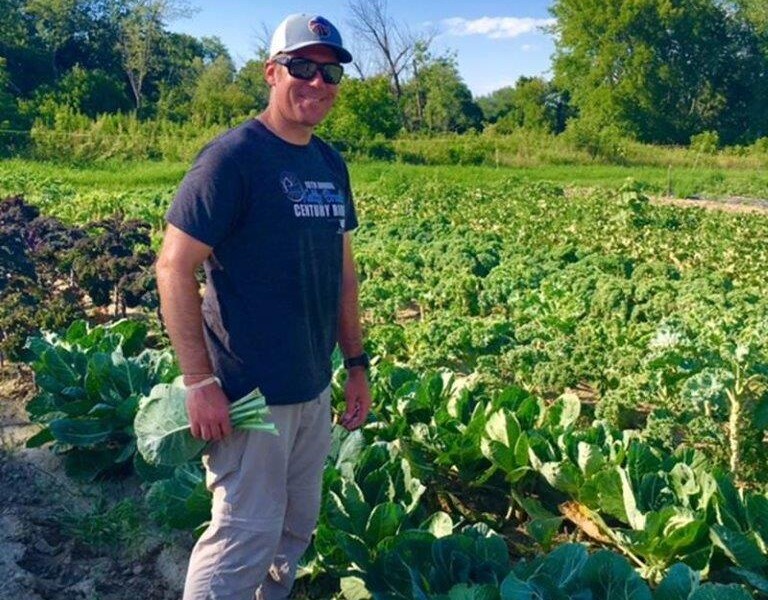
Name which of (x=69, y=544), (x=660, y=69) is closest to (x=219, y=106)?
(x=660, y=69)

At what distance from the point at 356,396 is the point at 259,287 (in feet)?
2.73

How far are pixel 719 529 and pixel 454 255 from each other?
23.8ft

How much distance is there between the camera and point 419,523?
368cm

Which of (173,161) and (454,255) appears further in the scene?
(173,161)

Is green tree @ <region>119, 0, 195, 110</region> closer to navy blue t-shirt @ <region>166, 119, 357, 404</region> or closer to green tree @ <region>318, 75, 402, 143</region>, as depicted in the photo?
green tree @ <region>318, 75, 402, 143</region>

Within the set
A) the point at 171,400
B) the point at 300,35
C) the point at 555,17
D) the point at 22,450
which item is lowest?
the point at 22,450

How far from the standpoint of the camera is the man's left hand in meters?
3.28

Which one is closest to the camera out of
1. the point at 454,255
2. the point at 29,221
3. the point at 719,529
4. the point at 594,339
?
the point at 719,529

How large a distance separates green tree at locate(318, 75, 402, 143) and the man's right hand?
29.4m

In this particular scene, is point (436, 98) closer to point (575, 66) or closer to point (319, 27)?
point (575, 66)

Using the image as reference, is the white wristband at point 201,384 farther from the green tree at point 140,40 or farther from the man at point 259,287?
the green tree at point 140,40

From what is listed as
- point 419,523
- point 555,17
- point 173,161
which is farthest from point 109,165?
point 555,17

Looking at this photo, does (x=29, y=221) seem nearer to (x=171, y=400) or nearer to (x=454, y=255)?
(x=454, y=255)

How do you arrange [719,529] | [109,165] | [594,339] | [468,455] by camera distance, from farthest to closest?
[109,165]
[594,339]
[468,455]
[719,529]
